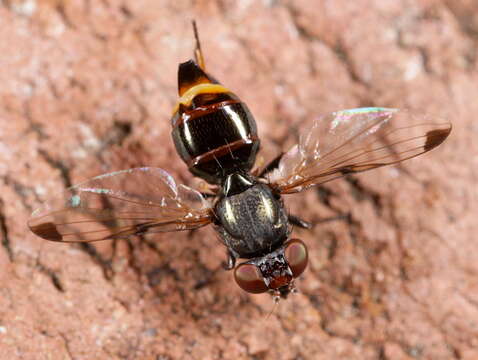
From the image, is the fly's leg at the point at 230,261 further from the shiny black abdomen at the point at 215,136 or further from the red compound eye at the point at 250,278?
the shiny black abdomen at the point at 215,136

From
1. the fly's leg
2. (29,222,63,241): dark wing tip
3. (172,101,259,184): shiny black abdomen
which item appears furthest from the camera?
the fly's leg

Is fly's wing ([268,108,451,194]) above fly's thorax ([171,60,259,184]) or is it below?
below

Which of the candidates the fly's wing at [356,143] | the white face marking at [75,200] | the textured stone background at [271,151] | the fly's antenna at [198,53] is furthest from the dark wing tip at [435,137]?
the white face marking at [75,200]

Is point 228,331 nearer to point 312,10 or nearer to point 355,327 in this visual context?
point 355,327

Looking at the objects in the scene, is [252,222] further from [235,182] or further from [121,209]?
[121,209]

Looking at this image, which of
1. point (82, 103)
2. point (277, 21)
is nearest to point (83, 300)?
point (82, 103)

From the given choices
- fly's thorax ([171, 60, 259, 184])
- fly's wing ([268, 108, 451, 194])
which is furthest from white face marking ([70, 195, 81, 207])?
fly's wing ([268, 108, 451, 194])

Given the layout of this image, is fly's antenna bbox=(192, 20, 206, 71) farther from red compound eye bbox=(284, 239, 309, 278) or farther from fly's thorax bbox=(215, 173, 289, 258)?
red compound eye bbox=(284, 239, 309, 278)

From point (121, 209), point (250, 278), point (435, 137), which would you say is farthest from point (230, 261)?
point (435, 137)
